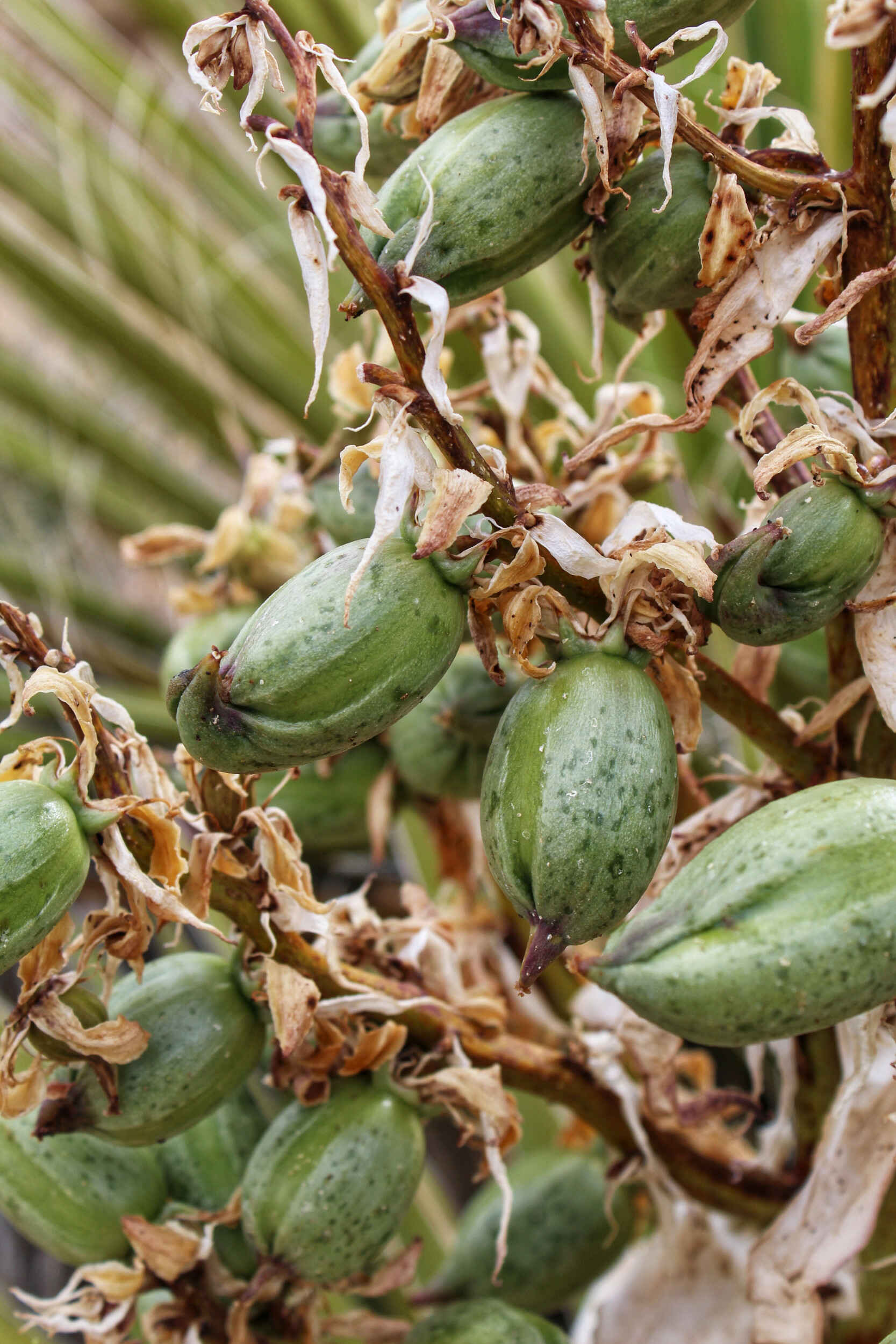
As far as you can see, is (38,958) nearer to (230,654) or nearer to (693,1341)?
(230,654)

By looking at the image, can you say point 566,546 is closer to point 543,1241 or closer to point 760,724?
point 760,724

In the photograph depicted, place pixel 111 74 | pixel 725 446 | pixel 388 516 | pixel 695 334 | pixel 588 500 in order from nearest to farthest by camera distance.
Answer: pixel 388 516 → pixel 695 334 → pixel 588 500 → pixel 725 446 → pixel 111 74

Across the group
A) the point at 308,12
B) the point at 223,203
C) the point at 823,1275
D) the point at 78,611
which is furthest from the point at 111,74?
the point at 823,1275

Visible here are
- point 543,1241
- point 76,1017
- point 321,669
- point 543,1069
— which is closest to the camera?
point 321,669

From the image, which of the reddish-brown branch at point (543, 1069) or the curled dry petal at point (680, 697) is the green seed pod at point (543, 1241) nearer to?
the reddish-brown branch at point (543, 1069)

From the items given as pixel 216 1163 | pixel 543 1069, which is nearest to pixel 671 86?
pixel 543 1069

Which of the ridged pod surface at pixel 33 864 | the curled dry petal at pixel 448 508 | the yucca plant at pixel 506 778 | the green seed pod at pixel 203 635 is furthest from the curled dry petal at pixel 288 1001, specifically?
the green seed pod at pixel 203 635
